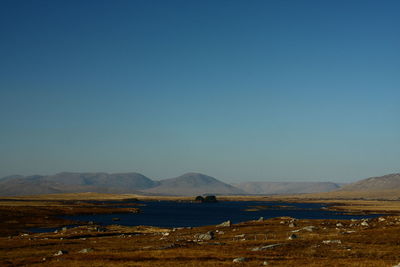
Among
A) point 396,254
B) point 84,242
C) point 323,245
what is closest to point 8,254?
point 84,242

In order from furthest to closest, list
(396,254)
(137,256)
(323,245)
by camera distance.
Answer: (323,245) < (137,256) < (396,254)

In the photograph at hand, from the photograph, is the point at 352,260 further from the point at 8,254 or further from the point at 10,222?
the point at 10,222

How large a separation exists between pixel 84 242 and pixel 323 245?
38474 mm

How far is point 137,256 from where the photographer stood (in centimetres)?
4816

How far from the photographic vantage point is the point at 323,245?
52.9 m

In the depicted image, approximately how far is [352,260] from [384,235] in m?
25.4

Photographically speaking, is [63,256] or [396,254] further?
[63,256]

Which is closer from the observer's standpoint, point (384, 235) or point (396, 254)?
point (396, 254)

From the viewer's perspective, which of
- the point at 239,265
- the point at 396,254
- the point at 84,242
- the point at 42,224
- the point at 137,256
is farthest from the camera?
the point at 42,224

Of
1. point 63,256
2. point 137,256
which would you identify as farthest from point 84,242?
point 137,256

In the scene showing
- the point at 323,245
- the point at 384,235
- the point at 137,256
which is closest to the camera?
the point at 137,256

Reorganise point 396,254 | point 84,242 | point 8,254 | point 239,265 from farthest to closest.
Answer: point 84,242 → point 8,254 → point 396,254 → point 239,265

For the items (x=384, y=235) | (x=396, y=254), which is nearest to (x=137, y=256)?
(x=396, y=254)

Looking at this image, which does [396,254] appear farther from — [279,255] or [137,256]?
[137,256]
